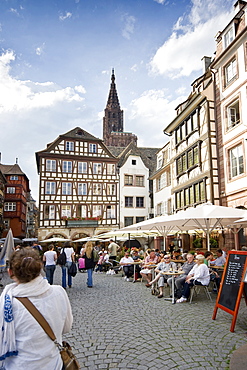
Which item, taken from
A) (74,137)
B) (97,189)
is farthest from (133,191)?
(74,137)

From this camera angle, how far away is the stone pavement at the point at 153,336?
4.48 meters

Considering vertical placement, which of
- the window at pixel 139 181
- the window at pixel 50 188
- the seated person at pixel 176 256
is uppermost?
the window at pixel 139 181

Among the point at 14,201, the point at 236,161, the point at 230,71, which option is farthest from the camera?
the point at 14,201

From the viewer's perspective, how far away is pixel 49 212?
3525 centimetres

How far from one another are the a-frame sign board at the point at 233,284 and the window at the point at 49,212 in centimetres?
3025

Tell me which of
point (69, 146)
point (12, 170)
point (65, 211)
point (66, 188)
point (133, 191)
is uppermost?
point (69, 146)

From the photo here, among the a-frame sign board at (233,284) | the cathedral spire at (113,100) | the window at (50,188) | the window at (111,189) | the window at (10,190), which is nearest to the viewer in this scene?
the a-frame sign board at (233,284)

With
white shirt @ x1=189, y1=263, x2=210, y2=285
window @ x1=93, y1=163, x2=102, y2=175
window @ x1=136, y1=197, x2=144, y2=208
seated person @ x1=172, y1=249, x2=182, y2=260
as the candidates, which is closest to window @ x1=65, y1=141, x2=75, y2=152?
window @ x1=93, y1=163, x2=102, y2=175

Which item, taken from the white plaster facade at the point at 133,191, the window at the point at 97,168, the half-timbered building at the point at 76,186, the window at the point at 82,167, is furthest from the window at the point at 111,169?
the window at the point at 82,167

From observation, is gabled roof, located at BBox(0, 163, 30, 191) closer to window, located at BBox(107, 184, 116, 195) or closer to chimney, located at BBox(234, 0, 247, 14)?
window, located at BBox(107, 184, 116, 195)

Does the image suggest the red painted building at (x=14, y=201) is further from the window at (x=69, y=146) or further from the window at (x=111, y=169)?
the window at (x=111, y=169)

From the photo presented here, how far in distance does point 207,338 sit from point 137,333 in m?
1.24

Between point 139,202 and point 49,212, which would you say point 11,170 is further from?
point 139,202

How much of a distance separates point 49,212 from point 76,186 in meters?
4.29
